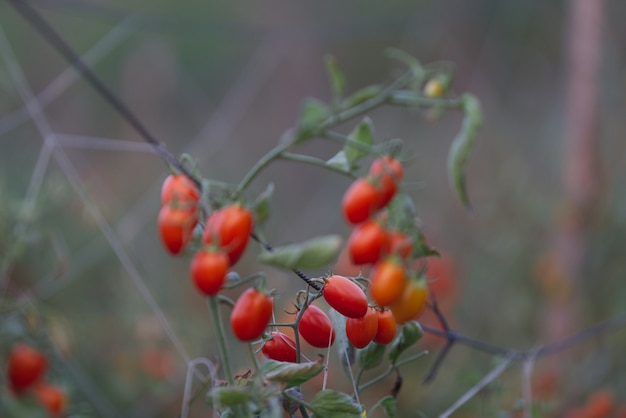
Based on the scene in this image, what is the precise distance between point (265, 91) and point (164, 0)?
86 cm

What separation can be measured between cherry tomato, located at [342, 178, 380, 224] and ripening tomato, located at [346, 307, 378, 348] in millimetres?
107

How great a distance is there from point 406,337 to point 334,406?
0.14m

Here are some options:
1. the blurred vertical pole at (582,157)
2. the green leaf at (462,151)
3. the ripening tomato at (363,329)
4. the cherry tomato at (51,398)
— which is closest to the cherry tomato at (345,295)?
the ripening tomato at (363,329)

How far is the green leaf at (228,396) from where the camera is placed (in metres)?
0.59

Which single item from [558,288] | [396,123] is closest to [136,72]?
[396,123]

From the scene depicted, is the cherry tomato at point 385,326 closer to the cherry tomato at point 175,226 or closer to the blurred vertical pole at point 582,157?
the cherry tomato at point 175,226

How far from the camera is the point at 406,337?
77 centimetres

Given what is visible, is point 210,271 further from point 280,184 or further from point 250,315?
point 280,184

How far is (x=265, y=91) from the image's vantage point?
4.85 meters

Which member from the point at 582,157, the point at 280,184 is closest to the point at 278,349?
the point at 582,157

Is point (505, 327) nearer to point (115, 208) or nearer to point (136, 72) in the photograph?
point (115, 208)

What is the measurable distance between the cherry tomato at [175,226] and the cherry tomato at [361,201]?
0.42 feet

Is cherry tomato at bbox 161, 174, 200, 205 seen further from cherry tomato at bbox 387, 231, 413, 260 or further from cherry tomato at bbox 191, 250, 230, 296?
cherry tomato at bbox 387, 231, 413, 260

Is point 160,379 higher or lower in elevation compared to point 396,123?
lower
